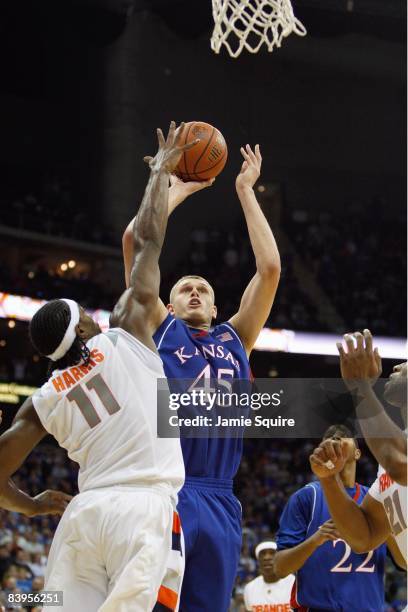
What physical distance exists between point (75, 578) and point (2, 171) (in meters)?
18.8

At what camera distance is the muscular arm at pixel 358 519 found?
4.41 m

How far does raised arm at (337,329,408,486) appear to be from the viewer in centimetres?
353

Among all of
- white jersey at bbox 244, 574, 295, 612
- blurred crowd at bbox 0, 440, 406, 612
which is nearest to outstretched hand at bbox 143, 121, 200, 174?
white jersey at bbox 244, 574, 295, 612

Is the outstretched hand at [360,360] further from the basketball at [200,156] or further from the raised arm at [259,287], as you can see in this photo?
the basketball at [200,156]

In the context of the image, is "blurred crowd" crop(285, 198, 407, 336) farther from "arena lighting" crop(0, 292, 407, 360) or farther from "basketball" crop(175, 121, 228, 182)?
"basketball" crop(175, 121, 228, 182)

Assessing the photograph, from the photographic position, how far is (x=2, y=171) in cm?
2166

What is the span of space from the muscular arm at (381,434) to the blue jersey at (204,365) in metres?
1.14

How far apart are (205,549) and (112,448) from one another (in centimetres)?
95

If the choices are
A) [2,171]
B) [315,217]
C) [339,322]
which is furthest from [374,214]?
[2,171]

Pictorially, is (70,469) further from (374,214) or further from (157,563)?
(157,563)

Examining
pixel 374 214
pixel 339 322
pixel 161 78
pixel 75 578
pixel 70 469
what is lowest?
pixel 75 578

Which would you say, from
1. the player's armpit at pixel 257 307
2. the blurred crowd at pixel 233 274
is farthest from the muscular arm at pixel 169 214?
the blurred crowd at pixel 233 274

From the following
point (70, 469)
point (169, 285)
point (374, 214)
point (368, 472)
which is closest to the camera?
point (70, 469)

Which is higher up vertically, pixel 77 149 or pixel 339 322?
pixel 77 149
